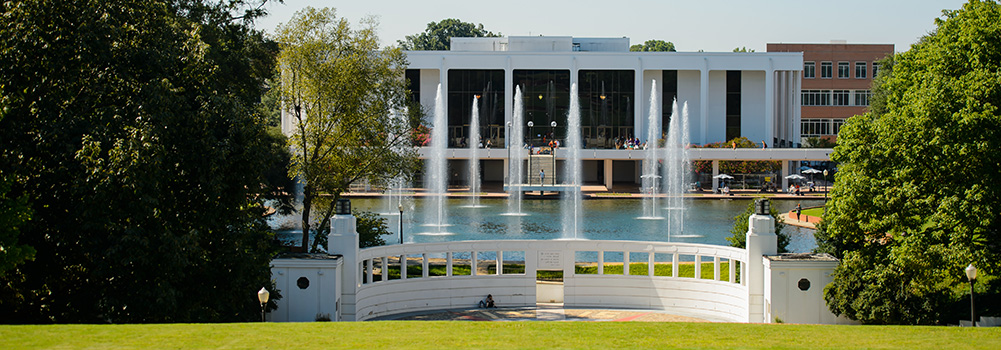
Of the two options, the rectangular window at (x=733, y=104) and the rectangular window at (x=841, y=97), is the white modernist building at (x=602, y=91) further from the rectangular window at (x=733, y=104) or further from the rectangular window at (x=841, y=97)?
the rectangular window at (x=841, y=97)

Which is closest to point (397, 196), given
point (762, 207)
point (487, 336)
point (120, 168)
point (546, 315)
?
point (546, 315)

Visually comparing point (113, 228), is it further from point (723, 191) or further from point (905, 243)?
point (723, 191)

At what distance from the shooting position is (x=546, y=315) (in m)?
22.7

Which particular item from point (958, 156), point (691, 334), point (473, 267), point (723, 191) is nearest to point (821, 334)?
point (691, 334)

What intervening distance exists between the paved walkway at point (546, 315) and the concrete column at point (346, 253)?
1.49m

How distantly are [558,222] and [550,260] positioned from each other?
19.8m

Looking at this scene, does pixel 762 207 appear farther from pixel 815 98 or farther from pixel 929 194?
pixel 815 98

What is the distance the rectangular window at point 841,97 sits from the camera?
81625 millimetres

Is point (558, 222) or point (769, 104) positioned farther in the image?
point (769, 104)

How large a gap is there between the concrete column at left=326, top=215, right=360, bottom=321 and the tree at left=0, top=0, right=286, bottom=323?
2.63 m

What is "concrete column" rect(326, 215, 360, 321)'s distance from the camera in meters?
21.3

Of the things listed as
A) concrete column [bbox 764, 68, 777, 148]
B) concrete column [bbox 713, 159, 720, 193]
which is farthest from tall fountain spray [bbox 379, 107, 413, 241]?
concrete column [bbox 764, 68, 777, 148]

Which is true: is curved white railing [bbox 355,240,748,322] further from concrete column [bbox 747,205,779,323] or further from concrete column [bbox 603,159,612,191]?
concrete column [bbox 603,159,612,191]

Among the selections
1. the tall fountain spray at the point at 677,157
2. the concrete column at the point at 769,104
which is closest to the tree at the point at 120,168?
the tall fountain spray at the point at 677,157
